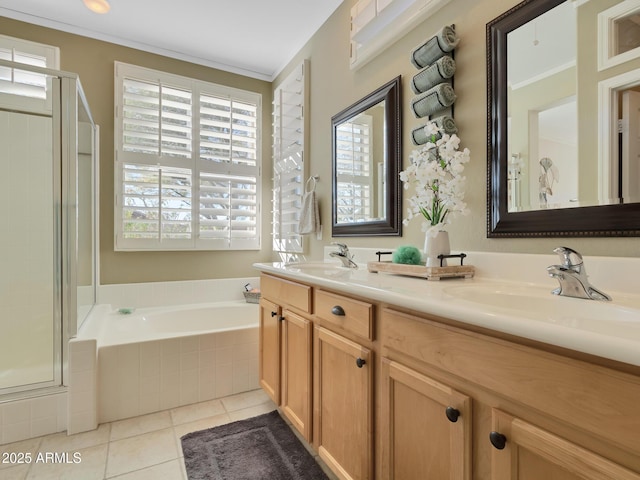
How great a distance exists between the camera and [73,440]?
174 centimetres

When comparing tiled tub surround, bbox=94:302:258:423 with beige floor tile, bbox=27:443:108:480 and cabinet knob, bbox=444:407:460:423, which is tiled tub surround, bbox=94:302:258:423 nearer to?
beige floor tile, bbox=27:443:108:480

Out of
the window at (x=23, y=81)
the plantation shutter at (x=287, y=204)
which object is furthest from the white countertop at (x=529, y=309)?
the window at (x=23, y=81)

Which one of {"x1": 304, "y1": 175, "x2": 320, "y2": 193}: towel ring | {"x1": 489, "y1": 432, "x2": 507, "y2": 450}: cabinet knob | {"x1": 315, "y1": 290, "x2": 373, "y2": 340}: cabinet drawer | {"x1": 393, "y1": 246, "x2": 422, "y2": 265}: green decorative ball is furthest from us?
{"x1": 304, "y1": 175, "x2": 320, "y2": 193}: towel ring

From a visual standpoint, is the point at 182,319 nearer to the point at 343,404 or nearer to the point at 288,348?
the point at 288,348

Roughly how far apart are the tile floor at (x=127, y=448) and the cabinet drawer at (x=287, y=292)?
755mm

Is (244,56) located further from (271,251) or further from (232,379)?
(232,379)

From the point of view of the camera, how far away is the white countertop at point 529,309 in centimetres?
52

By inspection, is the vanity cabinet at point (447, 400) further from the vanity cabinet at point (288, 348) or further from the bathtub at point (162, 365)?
the bathtub at point (162, 365)

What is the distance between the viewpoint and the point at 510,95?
1253mm

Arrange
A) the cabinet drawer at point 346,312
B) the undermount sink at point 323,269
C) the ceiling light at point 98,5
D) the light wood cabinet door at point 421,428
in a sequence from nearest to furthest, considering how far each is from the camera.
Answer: the light wood cabinet door at point 421,428 < the cabinet drawer at point 346,312 < the undermount sink at point 323,269 < the ceiling light at point 98,5

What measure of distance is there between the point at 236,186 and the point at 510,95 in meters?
2.51

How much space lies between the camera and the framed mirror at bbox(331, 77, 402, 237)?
1816 millimetres

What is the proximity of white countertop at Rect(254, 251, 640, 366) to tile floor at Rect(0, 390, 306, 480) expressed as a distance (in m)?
1.09

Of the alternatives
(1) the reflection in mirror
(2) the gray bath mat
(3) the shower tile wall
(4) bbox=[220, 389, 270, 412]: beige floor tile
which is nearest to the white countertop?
(1) the reflection in mirror
